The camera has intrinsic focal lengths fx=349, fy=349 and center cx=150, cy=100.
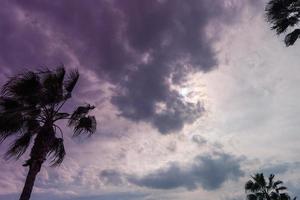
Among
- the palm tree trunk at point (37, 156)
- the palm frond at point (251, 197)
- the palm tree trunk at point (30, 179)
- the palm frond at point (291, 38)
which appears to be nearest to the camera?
the palm tree trunk at point (30, 179)

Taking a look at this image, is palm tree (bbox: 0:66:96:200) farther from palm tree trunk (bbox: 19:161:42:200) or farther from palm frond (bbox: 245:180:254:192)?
palm frond (bbox: 245:180:254:192)

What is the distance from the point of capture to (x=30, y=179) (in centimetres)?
1706

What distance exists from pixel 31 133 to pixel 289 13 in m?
15.1

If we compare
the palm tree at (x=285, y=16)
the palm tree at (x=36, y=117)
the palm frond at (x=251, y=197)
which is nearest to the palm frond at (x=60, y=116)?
the palm tree at (x=36, y=117)

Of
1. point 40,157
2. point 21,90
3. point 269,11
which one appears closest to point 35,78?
point 21,90

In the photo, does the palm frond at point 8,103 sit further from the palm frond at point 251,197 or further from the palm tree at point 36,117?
the palm frond at point 251,197

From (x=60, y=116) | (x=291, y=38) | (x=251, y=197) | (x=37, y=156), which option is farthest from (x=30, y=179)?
(x=251, y=197)

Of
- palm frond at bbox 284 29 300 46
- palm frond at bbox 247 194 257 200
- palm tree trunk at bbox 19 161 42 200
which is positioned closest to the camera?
palm tree trunk at bbox 19 161 42 200

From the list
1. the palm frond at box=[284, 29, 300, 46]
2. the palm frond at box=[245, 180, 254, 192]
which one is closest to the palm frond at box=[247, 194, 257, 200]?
the palm frond at box=[245, 180, 254, 192]

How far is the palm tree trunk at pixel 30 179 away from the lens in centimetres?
1651

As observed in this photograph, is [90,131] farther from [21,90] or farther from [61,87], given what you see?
[21,90]

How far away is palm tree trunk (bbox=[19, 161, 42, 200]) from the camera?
16.5 metres

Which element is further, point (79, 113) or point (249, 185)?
point (249, 185)

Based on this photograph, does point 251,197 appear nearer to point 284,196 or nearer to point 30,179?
point 284,196
